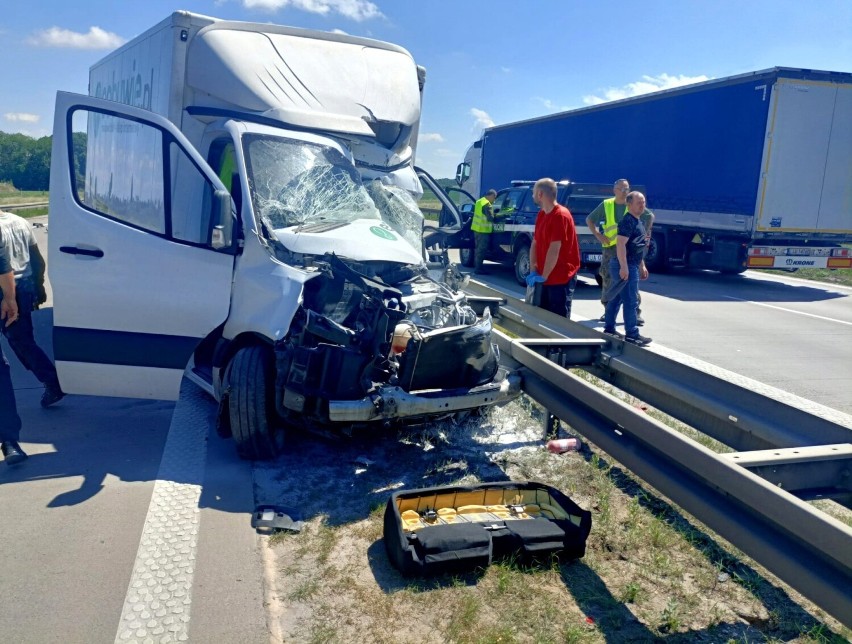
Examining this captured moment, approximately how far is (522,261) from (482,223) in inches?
70.5

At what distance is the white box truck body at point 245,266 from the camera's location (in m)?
4.40

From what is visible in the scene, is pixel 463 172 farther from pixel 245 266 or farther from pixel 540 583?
pixel 540 583

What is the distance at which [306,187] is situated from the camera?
5422 millimetres

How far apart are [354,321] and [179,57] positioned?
115 inches

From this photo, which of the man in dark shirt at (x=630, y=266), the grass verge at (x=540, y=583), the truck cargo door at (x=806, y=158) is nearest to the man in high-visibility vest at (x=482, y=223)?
the truck cargo door at (x=806, y=158)

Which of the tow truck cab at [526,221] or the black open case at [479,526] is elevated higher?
the tow truck cab at [526,221]

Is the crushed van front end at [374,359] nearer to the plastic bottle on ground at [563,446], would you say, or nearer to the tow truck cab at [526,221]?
the plastic bottle on ground at [563,446]

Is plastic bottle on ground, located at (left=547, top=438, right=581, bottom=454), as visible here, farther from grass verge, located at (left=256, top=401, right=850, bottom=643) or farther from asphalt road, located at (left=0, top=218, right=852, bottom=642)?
asphalt road, located at (left=0, top=218, right=852, bottom=642)

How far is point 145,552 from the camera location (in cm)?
358

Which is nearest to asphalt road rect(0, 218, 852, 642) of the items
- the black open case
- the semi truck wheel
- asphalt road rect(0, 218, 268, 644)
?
asphalt road rect(0, 218, 268, 644)

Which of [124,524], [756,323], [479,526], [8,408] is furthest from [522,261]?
[124,524]

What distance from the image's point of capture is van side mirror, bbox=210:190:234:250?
468 cm

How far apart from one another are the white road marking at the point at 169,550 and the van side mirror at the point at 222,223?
143 centimetres

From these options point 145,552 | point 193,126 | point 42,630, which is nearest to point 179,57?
point 193,126
